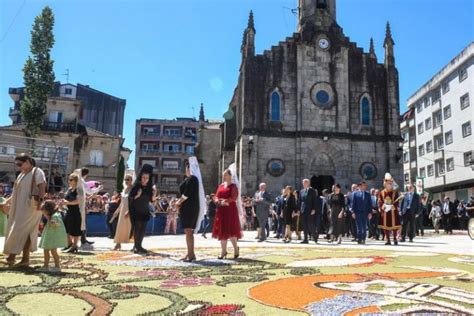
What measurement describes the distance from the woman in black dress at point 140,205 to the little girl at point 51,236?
2.70 metres

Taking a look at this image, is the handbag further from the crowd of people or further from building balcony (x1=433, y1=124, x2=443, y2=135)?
building balcony (x1=433, y1=124, x2=443, y2=135)

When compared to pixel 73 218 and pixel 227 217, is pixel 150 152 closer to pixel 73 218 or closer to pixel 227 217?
pixel 73 218

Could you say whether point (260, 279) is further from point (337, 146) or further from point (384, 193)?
point (337, 146)

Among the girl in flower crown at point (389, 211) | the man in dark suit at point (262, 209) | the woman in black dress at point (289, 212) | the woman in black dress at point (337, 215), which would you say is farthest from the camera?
the man in dark suit at point (262, 209)

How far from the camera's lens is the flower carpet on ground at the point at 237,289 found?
3.71 meters

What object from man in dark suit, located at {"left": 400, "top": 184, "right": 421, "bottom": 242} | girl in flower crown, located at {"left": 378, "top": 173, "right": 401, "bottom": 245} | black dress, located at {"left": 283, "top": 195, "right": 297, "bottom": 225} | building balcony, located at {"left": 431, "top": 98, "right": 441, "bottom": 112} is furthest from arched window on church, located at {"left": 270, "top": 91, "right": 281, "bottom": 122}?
building balcony, located at {"left": 431, "top": 98, "right": 441, "bottom": 112}

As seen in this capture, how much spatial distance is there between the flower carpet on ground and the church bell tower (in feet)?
86.7

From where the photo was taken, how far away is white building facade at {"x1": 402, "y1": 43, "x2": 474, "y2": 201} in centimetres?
4106

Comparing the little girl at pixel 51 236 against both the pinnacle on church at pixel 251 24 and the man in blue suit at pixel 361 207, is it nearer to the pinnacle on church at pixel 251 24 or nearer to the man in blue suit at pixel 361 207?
the man in blue suit at pixel 361 207

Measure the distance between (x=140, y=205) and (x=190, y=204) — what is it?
1.69 metres

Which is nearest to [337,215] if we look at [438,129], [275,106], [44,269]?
[44,269]

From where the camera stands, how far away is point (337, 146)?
93.7 ft

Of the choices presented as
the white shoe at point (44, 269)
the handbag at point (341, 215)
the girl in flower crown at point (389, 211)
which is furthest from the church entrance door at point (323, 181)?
the white shoe at point (44, 269)

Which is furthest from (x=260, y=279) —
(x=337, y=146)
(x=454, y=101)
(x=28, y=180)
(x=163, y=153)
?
(x=163, y=153)
